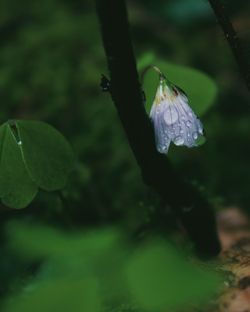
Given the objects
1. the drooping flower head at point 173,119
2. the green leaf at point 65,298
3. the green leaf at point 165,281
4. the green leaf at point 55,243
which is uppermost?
the drooping flower head at point 173,119

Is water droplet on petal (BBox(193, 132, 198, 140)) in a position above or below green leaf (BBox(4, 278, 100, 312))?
above

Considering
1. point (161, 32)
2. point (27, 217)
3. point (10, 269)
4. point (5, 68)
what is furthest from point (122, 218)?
point (161, 32)

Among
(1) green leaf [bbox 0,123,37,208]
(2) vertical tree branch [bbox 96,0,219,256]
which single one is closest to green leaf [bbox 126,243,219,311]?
(2) vertical tree branch [bbox 96,0,219,256]

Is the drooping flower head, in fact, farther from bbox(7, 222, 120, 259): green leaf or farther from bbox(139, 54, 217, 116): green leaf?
bbox(7, 222, 120, 259): green leaf

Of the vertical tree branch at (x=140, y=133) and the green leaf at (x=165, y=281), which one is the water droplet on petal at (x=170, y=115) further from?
the green leaf at (x=165, y=281)

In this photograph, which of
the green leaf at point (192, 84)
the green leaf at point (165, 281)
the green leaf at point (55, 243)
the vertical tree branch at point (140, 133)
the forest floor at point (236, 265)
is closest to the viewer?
the green leaf at point (165, 281)

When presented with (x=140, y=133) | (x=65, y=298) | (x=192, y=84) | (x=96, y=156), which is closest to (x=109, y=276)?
(x=65, y=298)

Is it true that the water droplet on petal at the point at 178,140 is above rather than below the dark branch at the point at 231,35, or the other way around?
below

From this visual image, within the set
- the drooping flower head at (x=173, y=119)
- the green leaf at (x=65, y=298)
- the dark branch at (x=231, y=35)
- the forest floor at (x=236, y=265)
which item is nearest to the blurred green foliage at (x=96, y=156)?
the green leaf at (x=65, y=298)
